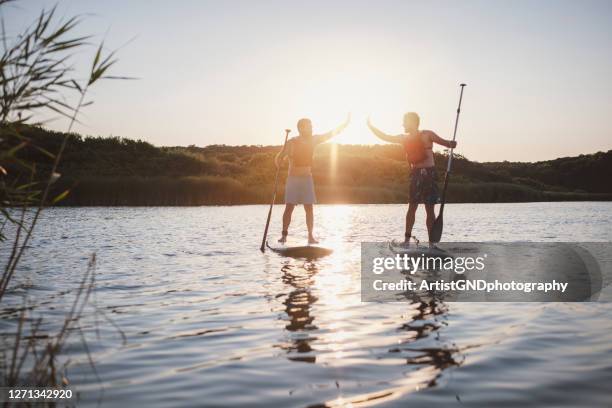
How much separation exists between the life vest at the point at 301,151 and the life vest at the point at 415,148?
2056 mm

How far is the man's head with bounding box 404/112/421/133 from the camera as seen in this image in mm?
12232

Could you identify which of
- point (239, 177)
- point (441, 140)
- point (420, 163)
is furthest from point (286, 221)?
point (239, 177)

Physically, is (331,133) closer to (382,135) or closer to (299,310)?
(382,135)

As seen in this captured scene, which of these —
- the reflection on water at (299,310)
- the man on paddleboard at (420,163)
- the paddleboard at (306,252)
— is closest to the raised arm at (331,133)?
the man on paddleboard at (420,163)

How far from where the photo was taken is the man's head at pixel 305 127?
13148 mm

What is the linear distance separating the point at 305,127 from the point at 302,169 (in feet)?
3.05

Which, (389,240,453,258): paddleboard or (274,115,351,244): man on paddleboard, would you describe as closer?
(389,240,453,258): paddleboard

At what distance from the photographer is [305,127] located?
1320cm

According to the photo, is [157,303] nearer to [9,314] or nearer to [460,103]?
[9,314]

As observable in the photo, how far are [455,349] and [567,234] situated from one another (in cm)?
1294

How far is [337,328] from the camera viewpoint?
5605mm

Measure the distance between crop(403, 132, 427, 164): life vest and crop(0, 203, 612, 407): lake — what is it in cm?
353

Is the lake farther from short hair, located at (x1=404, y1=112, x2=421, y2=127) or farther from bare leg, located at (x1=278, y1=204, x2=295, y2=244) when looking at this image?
short hair, located at (x1=404, y1=112, x2=421, y2=127)

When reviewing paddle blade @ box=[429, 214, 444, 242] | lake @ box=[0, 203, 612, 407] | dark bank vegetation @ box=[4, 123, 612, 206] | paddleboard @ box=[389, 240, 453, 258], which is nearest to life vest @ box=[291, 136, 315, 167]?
paddleboard @ box=[389, 240, 453, 258]
